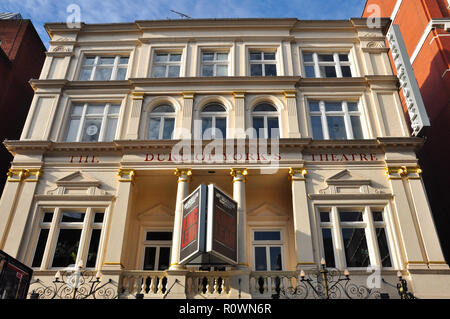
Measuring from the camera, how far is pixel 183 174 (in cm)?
1930

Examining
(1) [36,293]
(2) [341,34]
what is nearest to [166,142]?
(1) [36,293]

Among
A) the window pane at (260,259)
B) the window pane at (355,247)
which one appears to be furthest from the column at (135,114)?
the window pane at (355,247)

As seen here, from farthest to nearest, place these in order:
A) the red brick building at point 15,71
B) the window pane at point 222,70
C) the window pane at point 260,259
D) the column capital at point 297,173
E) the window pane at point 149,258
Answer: the red brick building at point 15,71 < the window pane at point 222,70 < the window pane at point 149,258 < the window pane at point 260,259 < the column capital at point 297,173

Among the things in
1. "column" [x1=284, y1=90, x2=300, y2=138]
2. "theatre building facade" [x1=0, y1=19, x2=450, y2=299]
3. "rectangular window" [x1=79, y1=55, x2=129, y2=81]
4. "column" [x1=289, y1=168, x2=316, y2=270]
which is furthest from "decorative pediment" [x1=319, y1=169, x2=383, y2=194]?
"rectangular window" [x1=79, y1=55, x2=129, y2=81]

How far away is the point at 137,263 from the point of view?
1995cm

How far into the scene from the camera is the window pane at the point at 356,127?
21000mm

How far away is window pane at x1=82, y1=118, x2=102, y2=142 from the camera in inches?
837

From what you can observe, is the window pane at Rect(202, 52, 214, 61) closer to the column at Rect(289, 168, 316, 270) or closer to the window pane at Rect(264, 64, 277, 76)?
the window pane at Rect(264, 64, 277, 76)

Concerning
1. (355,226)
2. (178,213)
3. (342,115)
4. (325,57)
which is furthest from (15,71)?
(355,226)

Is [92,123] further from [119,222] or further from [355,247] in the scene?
[355,247]

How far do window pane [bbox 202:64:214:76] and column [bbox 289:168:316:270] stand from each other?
25.0ft

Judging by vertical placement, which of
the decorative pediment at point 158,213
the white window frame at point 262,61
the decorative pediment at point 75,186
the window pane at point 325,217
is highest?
the white window frame at point 262,61

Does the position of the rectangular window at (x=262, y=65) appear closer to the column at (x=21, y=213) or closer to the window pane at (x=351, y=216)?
the window pane at (x=351, y=216)

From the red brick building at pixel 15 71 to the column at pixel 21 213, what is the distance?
18.9ft
